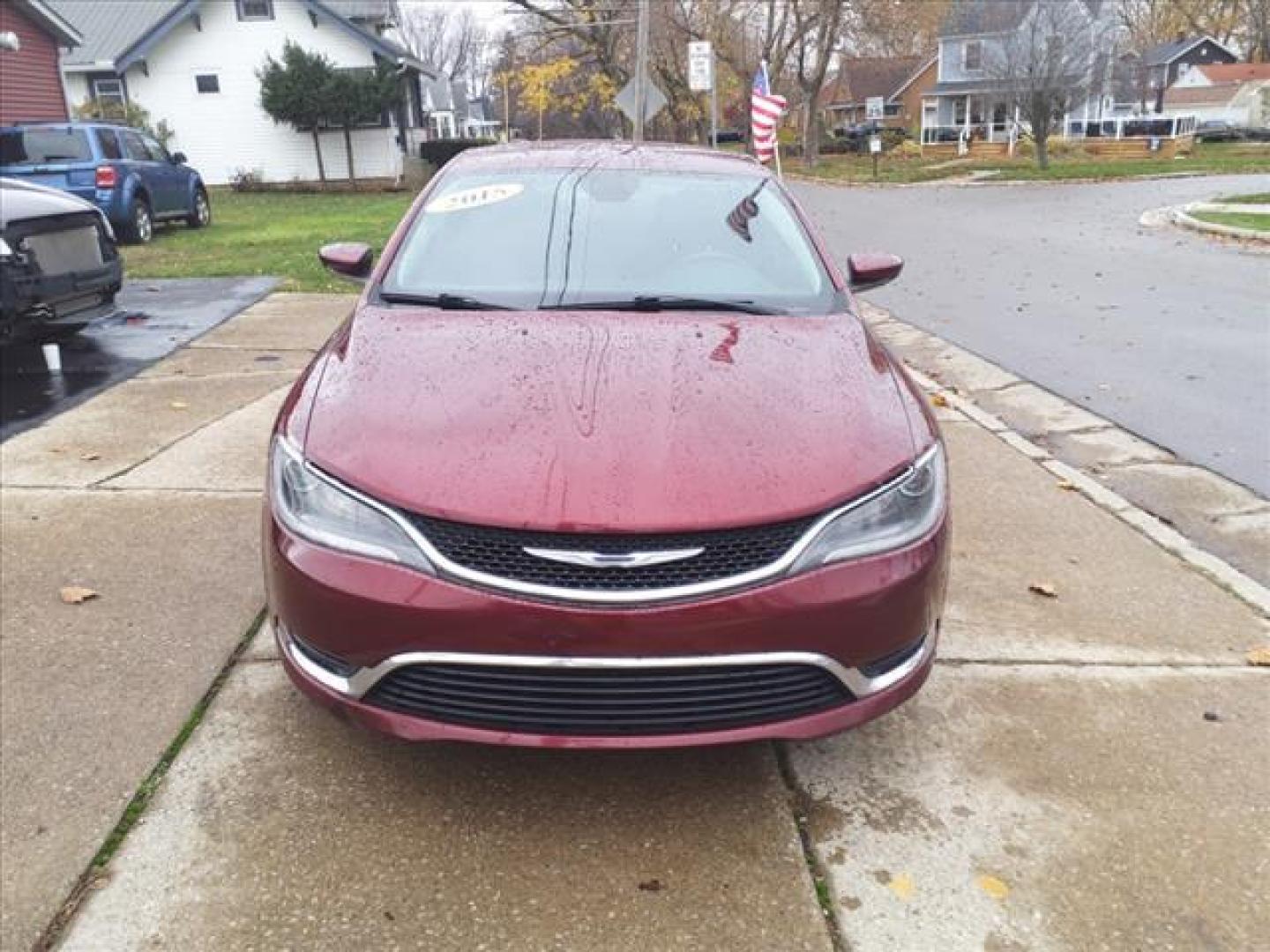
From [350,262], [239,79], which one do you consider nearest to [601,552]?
[350,262]

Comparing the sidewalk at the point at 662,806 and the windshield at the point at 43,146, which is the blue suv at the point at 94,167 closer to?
the windshield at the point at 43,146

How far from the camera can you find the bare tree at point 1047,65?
32656mm

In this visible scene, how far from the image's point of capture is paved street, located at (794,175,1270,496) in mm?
6395

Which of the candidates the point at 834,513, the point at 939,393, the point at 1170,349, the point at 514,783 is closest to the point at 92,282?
the point at 939,393

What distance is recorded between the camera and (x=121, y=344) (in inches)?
334

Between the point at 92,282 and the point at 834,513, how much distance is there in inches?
279

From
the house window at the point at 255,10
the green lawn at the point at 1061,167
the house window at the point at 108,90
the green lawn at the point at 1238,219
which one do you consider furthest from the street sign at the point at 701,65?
the house window at the point at 108,90

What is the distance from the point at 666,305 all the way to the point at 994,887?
1913mm

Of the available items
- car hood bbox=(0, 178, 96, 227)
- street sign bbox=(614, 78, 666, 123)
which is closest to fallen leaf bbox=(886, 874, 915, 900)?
car hood bbox=(0, 178, 96, 227)

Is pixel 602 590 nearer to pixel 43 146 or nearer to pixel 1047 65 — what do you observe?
pixel 43 146

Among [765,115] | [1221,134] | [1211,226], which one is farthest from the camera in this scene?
[1221,134]

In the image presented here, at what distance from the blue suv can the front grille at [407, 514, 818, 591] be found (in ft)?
47.0

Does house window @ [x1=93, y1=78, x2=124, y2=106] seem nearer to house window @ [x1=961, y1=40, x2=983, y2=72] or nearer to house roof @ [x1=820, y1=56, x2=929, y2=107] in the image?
house window @ [x1=961, y1=40, x2=983, y2=72]

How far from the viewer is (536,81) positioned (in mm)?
43188
